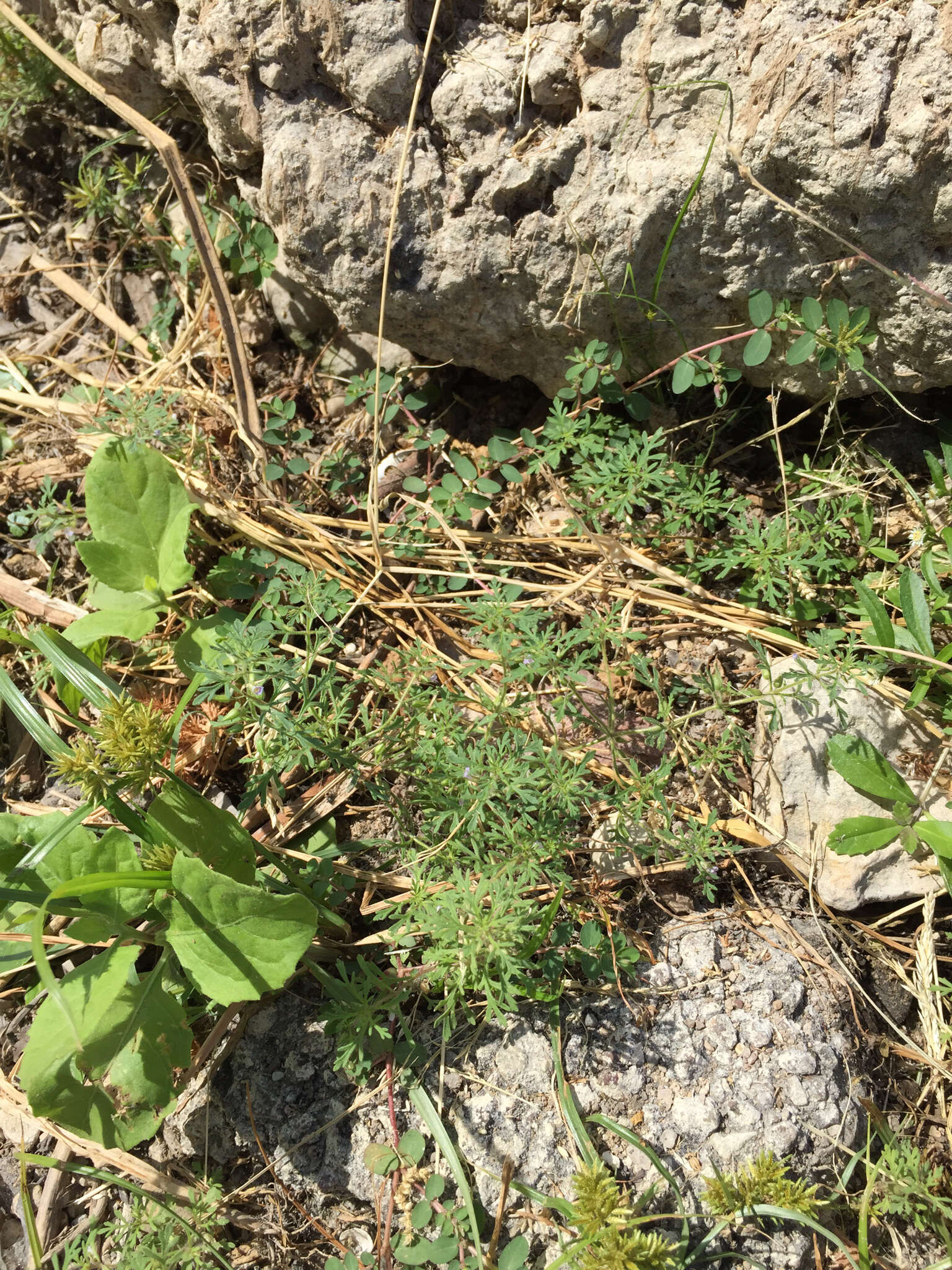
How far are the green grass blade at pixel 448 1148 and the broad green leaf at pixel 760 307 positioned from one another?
230 centimetres

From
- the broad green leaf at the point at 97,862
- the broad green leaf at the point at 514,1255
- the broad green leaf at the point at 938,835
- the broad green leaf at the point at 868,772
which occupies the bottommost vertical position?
the broad green leaf at the point at 514,1255

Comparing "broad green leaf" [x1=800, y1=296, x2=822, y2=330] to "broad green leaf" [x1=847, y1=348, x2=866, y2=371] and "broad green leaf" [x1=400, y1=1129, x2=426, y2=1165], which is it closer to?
"broad green leaf" [x1=847, y1=348, x2=866, y2=371]

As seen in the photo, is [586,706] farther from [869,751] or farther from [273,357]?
[273,357]

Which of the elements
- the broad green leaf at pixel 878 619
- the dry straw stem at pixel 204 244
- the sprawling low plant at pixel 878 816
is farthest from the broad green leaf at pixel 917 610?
the dry straw stem at pixel 204 244

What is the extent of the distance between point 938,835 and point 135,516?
8.22 feet

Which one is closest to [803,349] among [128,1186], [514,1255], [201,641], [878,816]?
[878,816]

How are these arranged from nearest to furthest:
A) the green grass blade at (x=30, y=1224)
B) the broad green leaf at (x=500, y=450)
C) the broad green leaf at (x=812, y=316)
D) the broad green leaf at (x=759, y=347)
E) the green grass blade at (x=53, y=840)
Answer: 1. the green grass blade at (x=53, y=840)
2. the green grass blade at (x=30, y=1224)
3. the broad green leaf at (x=812, y=316)
4. the broad green leaf at (x=759, y=347)
5. the broad green leaf at (x=500, y=450)

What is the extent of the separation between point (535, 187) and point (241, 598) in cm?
154

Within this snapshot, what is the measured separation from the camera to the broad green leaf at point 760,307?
2.52 metres

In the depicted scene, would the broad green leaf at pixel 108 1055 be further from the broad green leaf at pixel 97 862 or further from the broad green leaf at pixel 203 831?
the broad green leaf at pixel 203 831

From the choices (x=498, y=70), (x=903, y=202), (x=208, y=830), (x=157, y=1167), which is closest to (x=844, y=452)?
(x=903, y=202)

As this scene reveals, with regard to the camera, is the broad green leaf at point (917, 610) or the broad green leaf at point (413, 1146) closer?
the broad green leaf at point (413, 1146)

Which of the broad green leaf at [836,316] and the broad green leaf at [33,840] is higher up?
the broad green leaf at [836,316]

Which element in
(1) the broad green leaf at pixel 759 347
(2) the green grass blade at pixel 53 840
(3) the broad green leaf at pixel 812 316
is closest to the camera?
(2) the green grass blade at pixel 53 840
